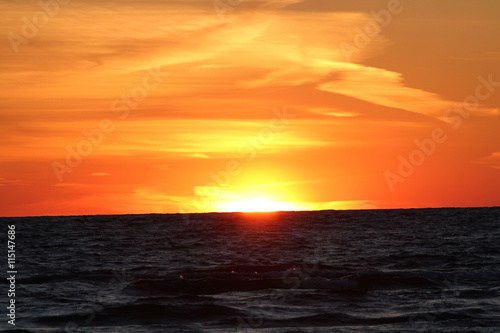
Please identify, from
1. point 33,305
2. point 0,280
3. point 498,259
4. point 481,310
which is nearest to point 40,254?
point 0,280

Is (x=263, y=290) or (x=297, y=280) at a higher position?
(x=297, y=280)

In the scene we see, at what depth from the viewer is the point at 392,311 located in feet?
88.7

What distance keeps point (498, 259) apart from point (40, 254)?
39.1 metres

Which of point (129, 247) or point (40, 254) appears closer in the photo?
point (40, 254)

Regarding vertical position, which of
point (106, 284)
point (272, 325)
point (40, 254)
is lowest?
point (272, 325)

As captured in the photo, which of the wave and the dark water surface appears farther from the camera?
the wave

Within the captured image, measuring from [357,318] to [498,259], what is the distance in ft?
80.6

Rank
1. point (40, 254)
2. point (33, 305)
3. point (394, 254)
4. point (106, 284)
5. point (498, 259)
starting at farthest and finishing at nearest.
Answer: point (40, 254), point (394, 254), point (498, 259), point (106, 284), point (33, 305)

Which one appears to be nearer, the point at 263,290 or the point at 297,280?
the point at 263,290

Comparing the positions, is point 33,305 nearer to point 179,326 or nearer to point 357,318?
point 179,326

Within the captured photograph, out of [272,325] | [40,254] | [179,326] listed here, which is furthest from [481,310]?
[40,254]

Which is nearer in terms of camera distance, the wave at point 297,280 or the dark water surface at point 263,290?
the dark water surface at point 263,290

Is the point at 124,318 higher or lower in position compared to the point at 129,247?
lower

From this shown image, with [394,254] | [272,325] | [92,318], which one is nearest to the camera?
[272,325]
